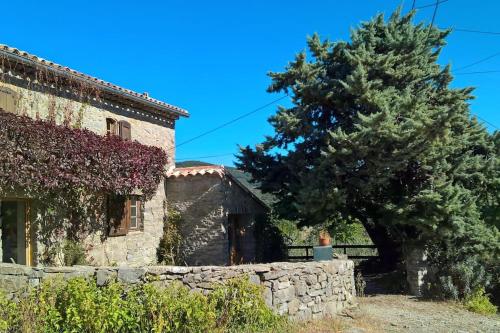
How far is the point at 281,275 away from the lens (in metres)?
8.19

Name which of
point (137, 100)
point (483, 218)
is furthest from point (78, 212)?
point (483, 218)

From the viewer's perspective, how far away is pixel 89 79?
12.4 meters

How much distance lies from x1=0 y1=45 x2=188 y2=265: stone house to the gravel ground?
6145mm

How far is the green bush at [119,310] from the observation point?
614 cm

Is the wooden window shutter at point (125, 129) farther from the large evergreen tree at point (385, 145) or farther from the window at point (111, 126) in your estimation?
the large evergreen tree at point (385, 145)

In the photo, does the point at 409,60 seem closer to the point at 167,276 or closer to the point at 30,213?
the point at 167,276

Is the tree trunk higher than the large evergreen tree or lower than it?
lower

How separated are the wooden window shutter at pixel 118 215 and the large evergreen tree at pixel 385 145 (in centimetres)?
372

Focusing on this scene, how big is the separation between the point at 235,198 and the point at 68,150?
613cm

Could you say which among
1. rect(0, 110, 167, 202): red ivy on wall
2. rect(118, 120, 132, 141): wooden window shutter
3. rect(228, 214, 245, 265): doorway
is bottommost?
rect(228, 214, 245, 265): doorway

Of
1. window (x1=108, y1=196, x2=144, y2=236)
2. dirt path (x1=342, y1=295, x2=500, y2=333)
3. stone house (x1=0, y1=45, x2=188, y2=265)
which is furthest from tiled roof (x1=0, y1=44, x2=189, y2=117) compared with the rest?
dirt path (x1=342, y1=295, x2=500, y2=333)

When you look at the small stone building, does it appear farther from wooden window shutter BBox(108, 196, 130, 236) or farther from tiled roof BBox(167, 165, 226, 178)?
wooden window shutter BBox(108, 196, 130, 236)

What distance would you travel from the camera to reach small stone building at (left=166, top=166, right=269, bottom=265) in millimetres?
14422

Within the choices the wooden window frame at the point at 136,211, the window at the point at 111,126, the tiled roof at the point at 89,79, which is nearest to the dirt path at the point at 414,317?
the wooden window frame at the point at 136,211
